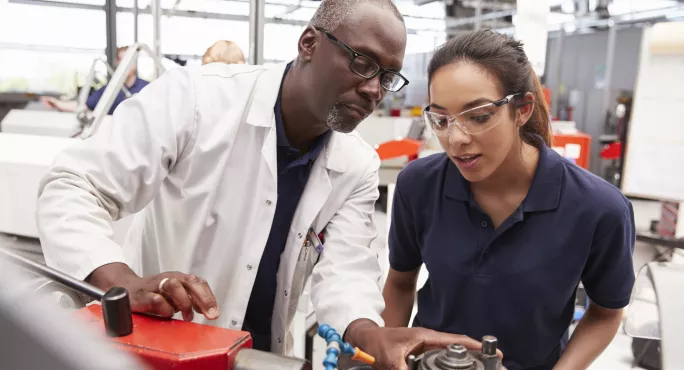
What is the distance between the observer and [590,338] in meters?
1.29

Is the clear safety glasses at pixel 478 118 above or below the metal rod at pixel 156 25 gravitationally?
below

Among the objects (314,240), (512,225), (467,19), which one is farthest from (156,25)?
(467,19)

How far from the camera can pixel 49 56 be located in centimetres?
589

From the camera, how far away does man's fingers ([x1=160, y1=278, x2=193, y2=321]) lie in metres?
0.81

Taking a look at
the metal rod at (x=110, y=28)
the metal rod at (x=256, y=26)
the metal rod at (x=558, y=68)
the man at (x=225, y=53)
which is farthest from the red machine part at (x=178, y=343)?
the metal rod at (x=558, y=68)

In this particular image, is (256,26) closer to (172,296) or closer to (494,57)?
(494,57)

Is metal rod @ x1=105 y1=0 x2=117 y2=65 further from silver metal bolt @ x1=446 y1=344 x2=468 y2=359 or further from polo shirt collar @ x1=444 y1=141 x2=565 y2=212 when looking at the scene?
silver metal bolt @ x1=446 y1=344 x2=468 y2=359

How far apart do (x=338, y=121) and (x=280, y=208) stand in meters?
0.27

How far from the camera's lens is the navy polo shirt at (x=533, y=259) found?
1210mm

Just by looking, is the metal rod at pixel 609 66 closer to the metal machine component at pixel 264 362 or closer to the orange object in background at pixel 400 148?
Answer: the orange object in background at pixel 400 148

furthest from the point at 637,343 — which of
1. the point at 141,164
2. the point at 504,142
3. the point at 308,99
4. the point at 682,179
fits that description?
the point at 141,164

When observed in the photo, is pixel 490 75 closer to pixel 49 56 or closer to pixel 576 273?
pixel 576 273

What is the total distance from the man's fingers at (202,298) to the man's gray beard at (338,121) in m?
0.50

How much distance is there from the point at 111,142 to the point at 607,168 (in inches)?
268
